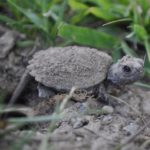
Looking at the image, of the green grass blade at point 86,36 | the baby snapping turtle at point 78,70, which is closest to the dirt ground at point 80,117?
the baby snapping turtle at point 78,70

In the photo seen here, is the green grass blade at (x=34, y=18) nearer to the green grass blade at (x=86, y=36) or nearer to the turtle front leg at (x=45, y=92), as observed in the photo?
the green grass blade at (x=86, y=36)

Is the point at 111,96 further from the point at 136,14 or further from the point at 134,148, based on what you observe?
the point at 134,148

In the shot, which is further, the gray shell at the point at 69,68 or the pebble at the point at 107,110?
the gray shell at the point at 69,68

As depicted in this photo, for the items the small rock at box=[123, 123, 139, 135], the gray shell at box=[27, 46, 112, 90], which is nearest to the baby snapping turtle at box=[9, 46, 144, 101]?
the gray shell at box=[27, 46, 112, 90]

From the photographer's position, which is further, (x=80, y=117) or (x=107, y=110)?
(x=107, y=110)

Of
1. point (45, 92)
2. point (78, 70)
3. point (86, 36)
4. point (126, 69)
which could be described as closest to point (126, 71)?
point (126, 69)

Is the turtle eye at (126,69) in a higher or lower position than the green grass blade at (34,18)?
lower

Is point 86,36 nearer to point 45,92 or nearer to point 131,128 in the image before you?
point 45,92
